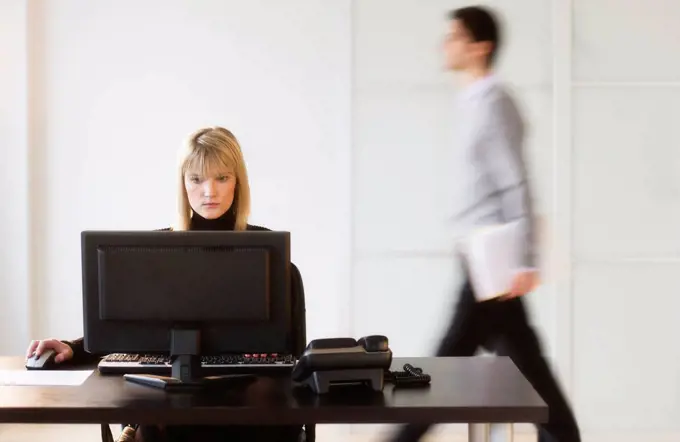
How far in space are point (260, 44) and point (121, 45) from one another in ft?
2.23

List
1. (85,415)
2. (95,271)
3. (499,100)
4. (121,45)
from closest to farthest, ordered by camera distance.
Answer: (85,415), (95,271), (499,100), (121,45)

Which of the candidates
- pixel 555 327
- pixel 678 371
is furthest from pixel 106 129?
pixel 678 371

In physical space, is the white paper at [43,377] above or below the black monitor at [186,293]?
below

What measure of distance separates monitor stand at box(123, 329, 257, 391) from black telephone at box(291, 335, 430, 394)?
0.62 ft

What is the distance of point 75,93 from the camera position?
4.18 m

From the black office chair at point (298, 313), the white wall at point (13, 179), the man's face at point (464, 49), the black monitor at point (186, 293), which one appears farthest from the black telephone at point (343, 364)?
the white wall at point (13, 179)

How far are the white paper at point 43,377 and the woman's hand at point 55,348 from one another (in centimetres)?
8

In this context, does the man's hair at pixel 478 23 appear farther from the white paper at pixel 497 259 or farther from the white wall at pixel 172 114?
the white wall at pixel 172 114

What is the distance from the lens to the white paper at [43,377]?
2123 mm

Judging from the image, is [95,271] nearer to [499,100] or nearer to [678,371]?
[499,100]

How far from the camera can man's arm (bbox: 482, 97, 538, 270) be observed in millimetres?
3029

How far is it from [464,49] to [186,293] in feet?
5.52

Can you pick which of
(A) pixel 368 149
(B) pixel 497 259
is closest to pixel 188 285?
(B) pixel 497 259

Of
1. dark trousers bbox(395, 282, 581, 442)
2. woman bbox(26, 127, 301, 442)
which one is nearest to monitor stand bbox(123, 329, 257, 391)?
woman bbox(26, 127, 301, 442)
